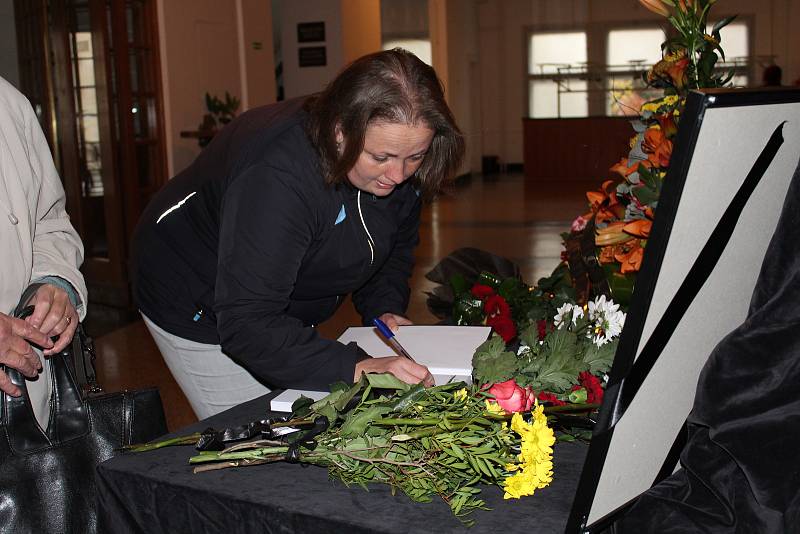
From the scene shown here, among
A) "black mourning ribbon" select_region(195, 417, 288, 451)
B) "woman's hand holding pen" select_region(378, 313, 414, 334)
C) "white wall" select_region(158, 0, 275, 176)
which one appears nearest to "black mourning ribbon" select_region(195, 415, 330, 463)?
"black mourning ribbon" select_region(195, 417, 288, 451)

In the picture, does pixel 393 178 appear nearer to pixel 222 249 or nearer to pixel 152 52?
pixel 222 249

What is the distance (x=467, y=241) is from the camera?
830 cm

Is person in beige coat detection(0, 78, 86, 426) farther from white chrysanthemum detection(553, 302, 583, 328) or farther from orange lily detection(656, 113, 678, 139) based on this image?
orange lily detection(656, 113, 678, 139)

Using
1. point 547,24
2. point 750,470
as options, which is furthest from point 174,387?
point 547,24

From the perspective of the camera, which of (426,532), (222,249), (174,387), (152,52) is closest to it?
(426,532)

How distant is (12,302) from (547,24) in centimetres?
1632

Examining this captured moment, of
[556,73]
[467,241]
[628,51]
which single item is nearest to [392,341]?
[467,241]

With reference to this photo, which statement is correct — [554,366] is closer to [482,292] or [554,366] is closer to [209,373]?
[482,292]

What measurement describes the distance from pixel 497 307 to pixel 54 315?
2.88ft

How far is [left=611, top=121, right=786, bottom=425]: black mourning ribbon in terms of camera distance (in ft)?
2.66

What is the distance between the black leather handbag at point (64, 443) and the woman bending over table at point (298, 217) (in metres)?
0.22

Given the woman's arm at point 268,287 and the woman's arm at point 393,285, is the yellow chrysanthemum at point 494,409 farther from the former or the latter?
the woman's arm at point 393,285

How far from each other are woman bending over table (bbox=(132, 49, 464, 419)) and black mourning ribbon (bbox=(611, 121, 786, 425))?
57 cm

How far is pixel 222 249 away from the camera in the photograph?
1.48m
